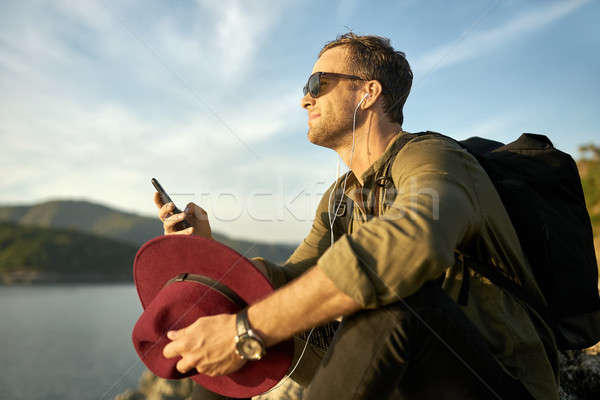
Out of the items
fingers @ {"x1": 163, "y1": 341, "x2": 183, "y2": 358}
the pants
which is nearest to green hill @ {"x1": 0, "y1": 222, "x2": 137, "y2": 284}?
fingers @ {"x1": 163, "y1": 341, "x2": 183, "y2": 358}

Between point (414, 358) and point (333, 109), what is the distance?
83.2 inches

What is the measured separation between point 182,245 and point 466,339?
126 centimetres

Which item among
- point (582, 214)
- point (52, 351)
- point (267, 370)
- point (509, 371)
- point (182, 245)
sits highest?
point (182, 245)

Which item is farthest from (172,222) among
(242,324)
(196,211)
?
(242,324)

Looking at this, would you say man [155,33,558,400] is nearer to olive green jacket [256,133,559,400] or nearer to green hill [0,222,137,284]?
olive green jacket [256,133,559,400]

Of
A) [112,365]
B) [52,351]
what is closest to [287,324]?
[112,365]

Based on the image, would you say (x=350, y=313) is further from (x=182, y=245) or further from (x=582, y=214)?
(x=582, y=214)

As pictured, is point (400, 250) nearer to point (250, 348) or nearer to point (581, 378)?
point (250, 348)

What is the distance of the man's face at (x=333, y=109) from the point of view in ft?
10.00

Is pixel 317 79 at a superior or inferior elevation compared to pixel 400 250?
superior

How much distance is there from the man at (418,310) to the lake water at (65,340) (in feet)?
14.5

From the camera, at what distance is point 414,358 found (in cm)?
143

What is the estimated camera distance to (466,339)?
4.60ft

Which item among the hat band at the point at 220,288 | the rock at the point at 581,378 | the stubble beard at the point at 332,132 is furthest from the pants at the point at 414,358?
the rock at the point at 581,378
